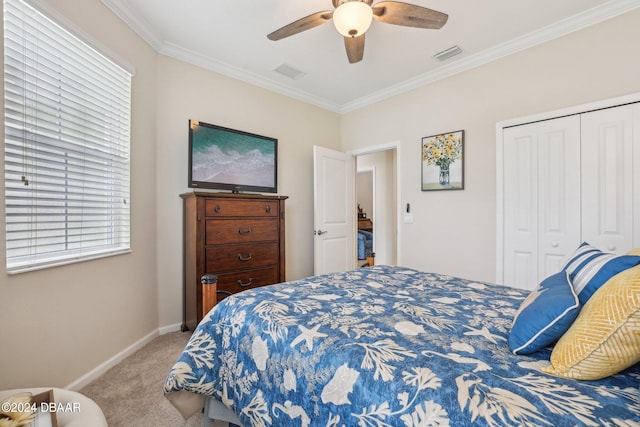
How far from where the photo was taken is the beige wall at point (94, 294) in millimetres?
1460

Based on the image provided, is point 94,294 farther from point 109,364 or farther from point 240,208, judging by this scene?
point 240,208

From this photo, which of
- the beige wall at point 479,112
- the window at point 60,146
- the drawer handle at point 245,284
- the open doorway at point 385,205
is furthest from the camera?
the open doorway at point 385,205

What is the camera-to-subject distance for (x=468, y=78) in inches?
118

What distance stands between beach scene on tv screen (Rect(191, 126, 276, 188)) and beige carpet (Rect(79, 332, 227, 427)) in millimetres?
1571

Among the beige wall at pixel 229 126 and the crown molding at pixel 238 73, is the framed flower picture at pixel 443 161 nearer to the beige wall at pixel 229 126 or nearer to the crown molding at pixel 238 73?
the beige wall at pixel 229 126

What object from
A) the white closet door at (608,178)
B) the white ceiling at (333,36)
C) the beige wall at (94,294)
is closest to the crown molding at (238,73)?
the white ceiling at (333,36)

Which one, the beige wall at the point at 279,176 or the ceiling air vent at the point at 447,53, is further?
the ceiling air vent at the point at 447,53

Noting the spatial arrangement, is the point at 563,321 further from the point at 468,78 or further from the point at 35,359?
the point at 468,78

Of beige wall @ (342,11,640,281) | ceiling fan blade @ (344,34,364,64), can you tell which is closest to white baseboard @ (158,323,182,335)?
beige wall @ (342,11,640,281)

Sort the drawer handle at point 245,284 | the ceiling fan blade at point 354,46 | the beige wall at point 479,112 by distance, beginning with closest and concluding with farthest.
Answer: the ceiling fan blade at point 354,46 → the beige wall at point 479,112 → the drawer handle at point 245,284

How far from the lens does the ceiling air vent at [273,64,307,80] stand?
10.3 feet

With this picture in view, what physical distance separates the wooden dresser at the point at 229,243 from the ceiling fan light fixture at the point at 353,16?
1.63m

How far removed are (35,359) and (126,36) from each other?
7.67ft

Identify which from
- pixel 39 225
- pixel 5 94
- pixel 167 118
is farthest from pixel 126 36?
pixel 39 225
